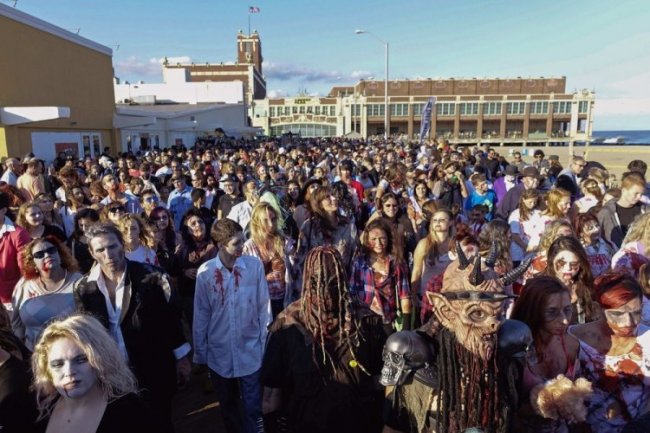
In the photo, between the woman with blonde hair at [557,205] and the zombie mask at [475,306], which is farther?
the woman with blonde hair at [557,205]

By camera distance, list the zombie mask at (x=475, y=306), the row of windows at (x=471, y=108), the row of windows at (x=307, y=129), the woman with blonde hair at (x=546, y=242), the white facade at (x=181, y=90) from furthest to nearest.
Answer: the row of windows at (x=307, y=129)
the row of windows at (x=471, y=108)
the white facade at (x=181, y=90)
the woman with blonde hair at (x=546, y=242)
the zombie mask at (x=475, y=306)

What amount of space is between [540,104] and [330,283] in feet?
278

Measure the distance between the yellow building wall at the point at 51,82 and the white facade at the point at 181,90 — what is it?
28610 millimetres

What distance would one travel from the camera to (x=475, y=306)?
72.6 inches

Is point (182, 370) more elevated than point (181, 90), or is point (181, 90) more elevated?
point (181, 90)

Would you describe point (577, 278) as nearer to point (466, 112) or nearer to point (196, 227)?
point (196, 227)

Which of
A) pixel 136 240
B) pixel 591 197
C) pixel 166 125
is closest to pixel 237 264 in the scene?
pixel 136 240

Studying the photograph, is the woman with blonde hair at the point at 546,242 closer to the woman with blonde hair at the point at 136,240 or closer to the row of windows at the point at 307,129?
the woman with blonde hair at the point at 136,240

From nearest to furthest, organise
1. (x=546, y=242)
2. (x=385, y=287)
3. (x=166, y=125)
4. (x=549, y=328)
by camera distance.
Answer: (x=549, y=328), (x=385, y=287), (x=546, y=242), (x=166, y=125)

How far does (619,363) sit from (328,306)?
1.66m

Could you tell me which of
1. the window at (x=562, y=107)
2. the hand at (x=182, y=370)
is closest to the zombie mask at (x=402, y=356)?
the hand at (x=182, y=370)

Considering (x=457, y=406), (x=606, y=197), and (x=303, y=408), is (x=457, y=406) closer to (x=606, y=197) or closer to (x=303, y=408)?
(x=303, y=408)

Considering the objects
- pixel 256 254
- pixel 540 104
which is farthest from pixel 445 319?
pixel 540 104

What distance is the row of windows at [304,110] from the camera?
84.6 meters
